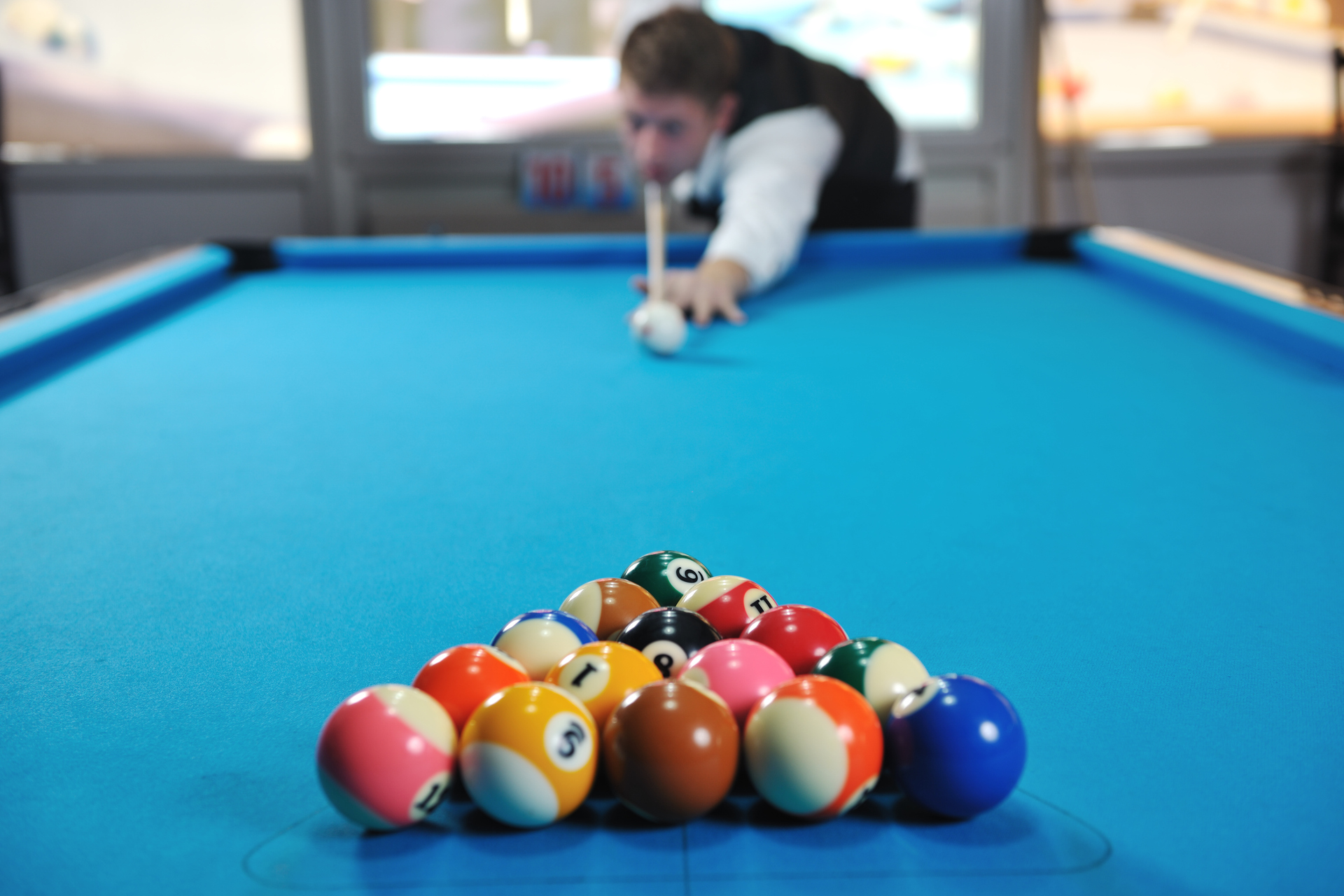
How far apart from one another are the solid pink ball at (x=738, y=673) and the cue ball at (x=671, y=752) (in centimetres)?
3

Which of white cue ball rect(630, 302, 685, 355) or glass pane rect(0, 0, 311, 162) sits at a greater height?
glass pane rect(0, 0, 311, 162)

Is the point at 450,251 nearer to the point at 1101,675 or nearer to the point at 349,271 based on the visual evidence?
the point at 349,271

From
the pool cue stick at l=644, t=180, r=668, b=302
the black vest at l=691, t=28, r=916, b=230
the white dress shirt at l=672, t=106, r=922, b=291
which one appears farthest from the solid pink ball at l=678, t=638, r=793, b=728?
the black vest at l=691, t=28, r=916, b=230

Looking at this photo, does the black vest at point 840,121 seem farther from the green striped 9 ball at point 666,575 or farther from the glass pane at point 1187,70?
the green striped 9 ball at point 666,575

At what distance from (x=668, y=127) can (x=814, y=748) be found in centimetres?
248

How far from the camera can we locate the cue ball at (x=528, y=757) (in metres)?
0.65

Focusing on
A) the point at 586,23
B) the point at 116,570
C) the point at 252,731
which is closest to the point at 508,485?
the point at 116,570

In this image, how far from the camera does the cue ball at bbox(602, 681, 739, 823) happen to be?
2.13 ft

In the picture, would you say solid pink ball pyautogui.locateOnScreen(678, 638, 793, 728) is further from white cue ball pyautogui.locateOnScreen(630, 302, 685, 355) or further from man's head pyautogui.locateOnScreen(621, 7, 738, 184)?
man's head pyautogui.locateOnScreen(621, 7, 738, 184)

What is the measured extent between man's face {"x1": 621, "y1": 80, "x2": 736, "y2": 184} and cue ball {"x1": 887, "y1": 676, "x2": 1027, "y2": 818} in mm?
2385

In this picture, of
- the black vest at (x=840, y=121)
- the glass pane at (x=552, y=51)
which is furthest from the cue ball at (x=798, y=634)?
the glass pane at (x=552, y=51)

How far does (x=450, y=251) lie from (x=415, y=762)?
2.61 meters

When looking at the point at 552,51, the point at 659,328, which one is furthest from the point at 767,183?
the point at 552,51

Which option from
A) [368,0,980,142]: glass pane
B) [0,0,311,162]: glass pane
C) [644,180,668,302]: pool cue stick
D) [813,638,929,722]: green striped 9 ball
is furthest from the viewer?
[368,0,980,142]: glass pane
